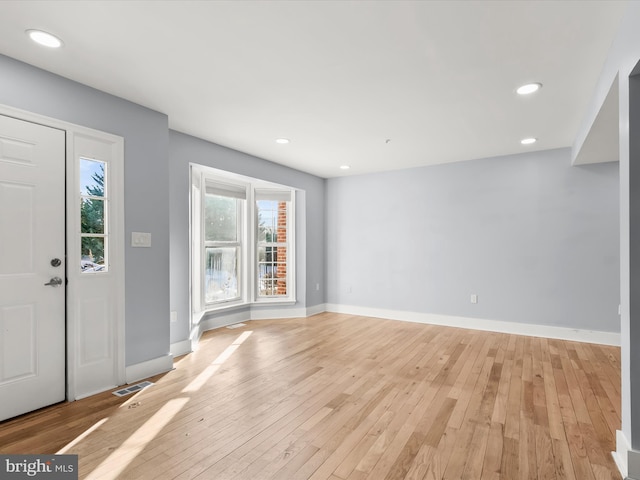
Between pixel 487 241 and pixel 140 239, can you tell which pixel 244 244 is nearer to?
pixel 140 239

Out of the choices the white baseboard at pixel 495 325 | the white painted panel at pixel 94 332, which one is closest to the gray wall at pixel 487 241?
the white baseboard at pixel 495 325

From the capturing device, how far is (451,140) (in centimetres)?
429

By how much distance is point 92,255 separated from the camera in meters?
2.90

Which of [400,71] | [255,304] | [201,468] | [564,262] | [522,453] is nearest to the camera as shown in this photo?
[201,468]

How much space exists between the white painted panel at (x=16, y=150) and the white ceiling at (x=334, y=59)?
59 cm

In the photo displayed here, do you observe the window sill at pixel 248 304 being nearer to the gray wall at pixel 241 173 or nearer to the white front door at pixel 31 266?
the gray wall at pixel 241 173

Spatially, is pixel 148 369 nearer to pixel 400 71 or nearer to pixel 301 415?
pixel 301 415

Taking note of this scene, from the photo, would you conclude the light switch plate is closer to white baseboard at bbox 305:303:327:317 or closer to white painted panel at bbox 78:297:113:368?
white painted panel at bbox 78:297:113:368

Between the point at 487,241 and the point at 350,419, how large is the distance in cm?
372

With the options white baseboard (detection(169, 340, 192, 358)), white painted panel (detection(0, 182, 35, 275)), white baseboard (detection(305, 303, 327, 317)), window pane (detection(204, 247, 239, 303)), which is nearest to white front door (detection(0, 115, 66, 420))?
white painted panel (detection(0, 182, 35, 275))

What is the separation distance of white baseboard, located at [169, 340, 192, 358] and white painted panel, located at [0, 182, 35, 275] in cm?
172

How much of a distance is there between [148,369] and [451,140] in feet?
14.0

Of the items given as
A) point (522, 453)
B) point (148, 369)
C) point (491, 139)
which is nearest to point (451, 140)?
point (491, 139)

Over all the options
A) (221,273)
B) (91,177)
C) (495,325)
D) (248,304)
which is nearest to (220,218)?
(221,273)
